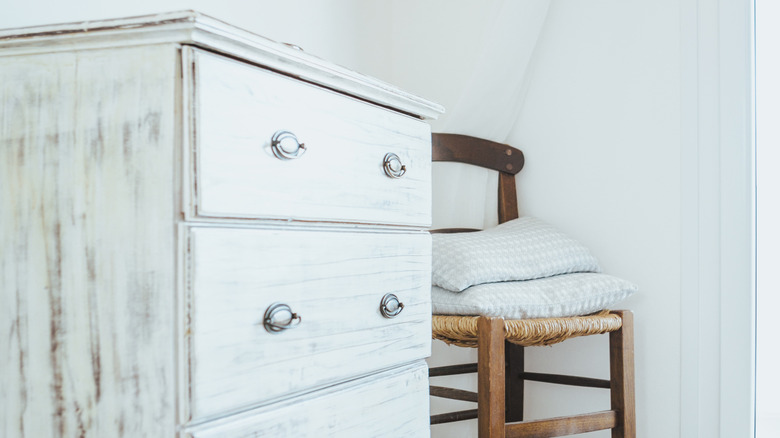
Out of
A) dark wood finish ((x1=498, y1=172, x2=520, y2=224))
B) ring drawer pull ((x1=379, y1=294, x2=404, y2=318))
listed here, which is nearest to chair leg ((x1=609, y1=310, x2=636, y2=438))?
dark wood finish ((x1=498, y1=172, x2=520, y2=224))

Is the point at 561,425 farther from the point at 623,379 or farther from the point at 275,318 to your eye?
the point at 275,318

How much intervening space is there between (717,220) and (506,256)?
56 cm

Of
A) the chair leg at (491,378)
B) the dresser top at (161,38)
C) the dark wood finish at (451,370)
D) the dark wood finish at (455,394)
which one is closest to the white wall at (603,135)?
the dark wood finish at (451,370)

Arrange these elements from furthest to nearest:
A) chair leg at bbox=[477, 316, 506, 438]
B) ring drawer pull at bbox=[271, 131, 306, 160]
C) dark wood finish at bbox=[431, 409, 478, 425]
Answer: dark wood finish at bbox=[431, 409, 478, 425], chair leg at bbox=[477, 316, 506, 438], ring drawer pull at bbox=[271, 131, 306, 160]

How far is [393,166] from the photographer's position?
927 mm

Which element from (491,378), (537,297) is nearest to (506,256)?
(537,297)

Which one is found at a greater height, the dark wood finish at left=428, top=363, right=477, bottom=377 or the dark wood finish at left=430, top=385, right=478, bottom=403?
the dark wood finish at left=428, top=363, right=477, bottom=377

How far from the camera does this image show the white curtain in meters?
1.68

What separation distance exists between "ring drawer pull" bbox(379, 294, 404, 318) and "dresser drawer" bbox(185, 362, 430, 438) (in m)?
0.09

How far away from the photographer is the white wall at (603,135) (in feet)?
5.12

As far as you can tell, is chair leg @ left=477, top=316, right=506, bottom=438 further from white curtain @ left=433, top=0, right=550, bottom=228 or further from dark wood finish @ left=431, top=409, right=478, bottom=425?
white curtain @ left=433, top=0, right=550, bottom=228

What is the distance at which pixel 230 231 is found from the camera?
659 mm

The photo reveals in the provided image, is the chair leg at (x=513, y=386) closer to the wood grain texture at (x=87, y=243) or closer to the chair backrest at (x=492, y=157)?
the chair backrest at (x=492, y=157)
